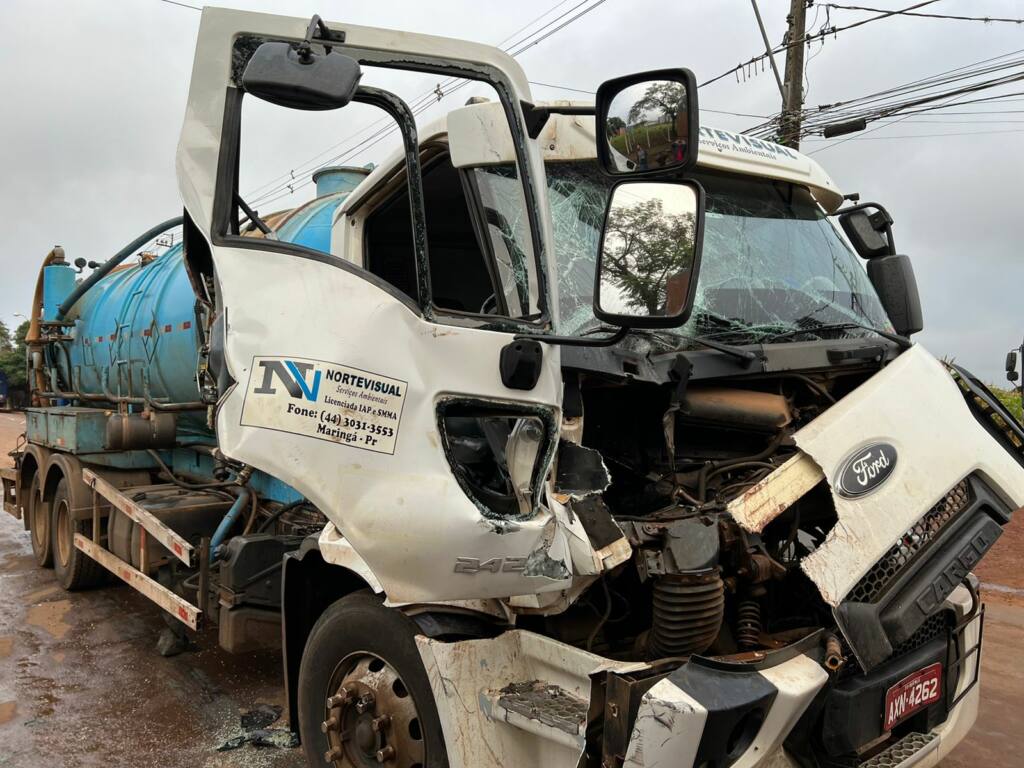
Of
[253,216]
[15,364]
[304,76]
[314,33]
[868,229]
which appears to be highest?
[314,33]

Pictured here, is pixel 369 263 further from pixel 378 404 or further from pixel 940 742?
pixel 940 742

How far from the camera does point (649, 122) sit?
2.09 metres

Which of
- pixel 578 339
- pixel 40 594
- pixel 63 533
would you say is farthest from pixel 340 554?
pixel 40 594

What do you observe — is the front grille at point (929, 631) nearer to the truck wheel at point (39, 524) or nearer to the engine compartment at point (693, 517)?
the engine compartment at point (693, 517)

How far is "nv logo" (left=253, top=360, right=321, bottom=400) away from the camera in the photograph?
2381 mm

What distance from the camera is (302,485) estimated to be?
7.86ft

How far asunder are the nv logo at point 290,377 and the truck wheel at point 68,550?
5.07 metres

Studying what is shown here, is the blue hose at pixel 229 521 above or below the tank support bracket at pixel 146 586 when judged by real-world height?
above

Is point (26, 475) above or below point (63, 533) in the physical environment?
above

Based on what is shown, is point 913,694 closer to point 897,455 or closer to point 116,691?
point 897,455

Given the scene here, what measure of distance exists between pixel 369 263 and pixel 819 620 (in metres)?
2.23

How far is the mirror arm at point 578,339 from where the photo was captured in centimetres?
223

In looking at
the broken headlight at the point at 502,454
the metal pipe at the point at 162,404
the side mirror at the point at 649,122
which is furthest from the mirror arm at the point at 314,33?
the metal pipe at the point at 162,404

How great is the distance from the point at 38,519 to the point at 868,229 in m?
7.41
